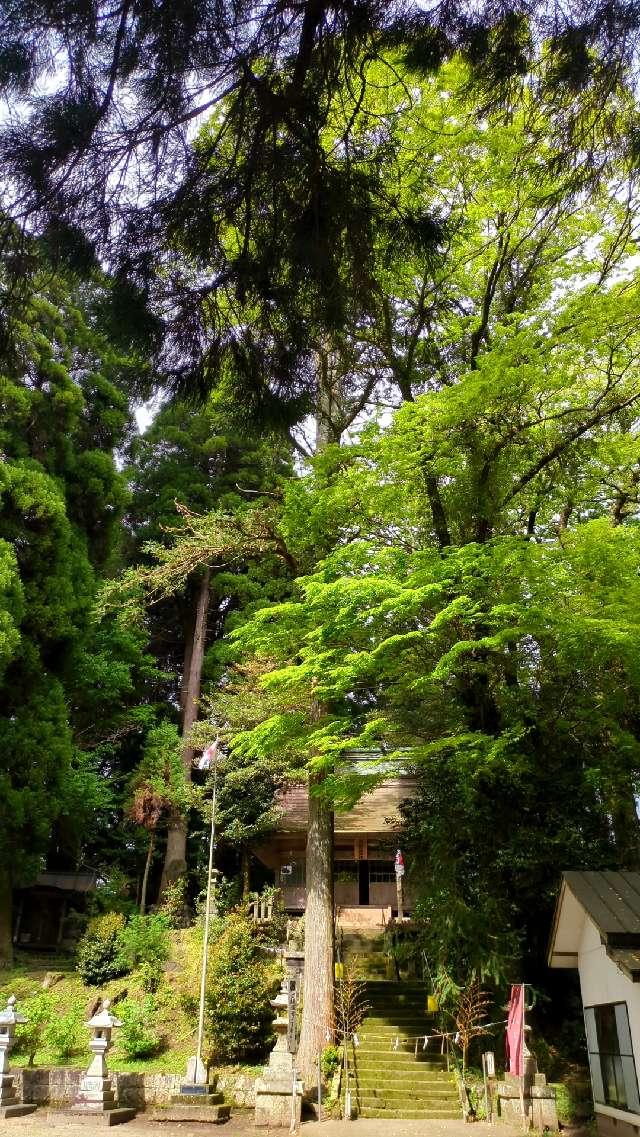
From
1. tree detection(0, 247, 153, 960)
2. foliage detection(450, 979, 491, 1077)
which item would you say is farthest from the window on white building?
tree detection(0, 247, 153, 960)

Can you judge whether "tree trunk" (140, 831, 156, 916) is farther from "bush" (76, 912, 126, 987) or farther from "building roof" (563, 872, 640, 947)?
"building roof" (563, 872, 640, 947)

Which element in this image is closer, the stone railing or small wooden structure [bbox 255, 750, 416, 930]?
the stone railing

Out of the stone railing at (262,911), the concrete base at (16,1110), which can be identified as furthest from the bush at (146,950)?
the concrete base at (16,1110)

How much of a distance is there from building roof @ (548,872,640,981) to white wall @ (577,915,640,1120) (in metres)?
0.13

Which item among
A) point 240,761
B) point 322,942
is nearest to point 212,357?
point 322,942

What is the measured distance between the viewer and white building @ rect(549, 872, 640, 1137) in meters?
6.50

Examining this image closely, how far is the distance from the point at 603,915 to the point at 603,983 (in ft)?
2.90

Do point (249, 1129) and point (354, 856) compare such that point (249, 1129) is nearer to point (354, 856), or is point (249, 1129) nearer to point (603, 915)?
point (603, 915)

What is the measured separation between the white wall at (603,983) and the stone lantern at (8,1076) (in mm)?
7652

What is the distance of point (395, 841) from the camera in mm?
13531

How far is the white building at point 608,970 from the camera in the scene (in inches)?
256

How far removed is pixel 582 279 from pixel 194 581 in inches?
564

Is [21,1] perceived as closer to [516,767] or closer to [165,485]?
[516,767]

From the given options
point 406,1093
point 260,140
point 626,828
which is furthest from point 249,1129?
point 260,140
